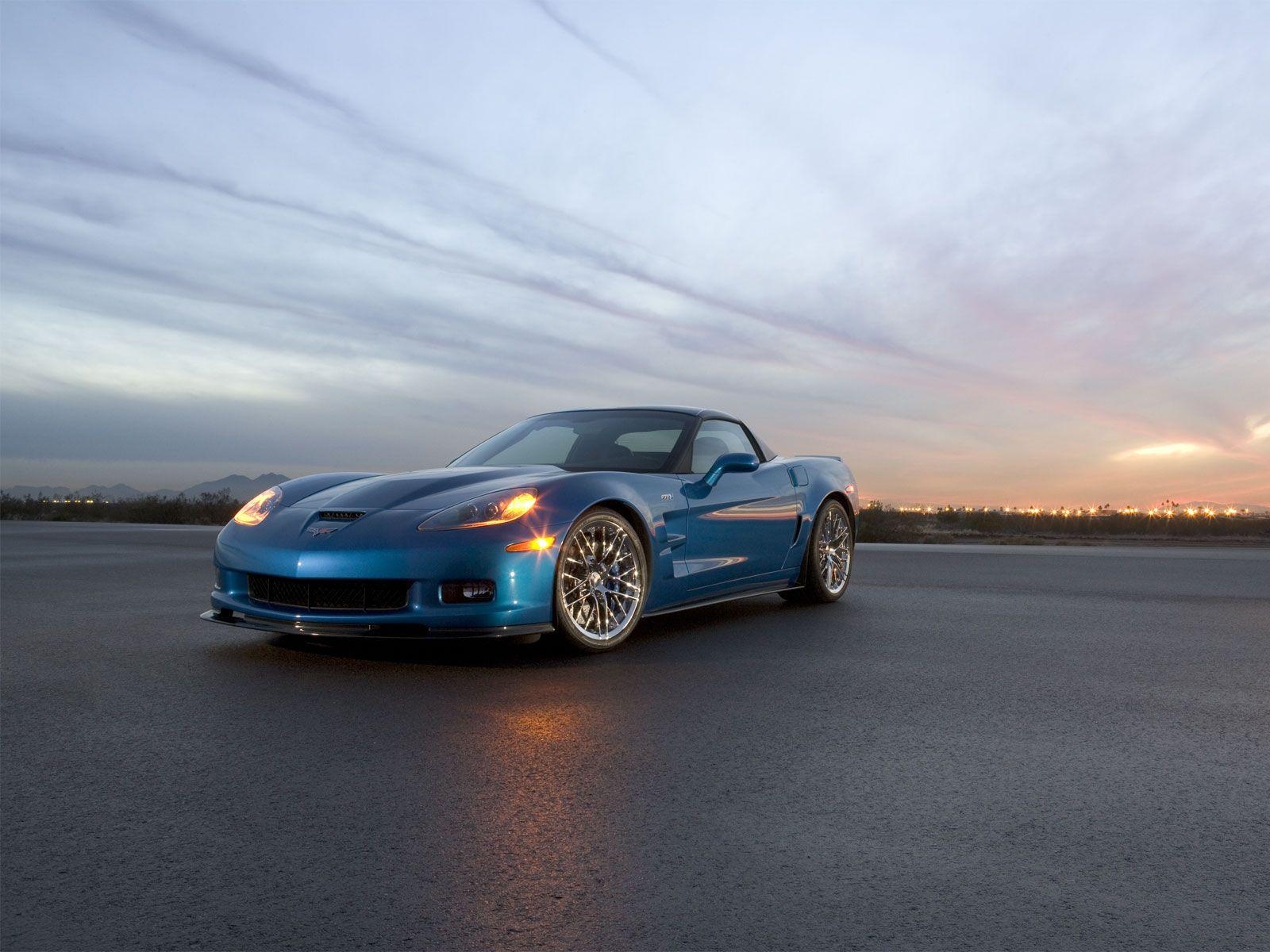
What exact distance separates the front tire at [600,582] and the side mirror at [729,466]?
843mm

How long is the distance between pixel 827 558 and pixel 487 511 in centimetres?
355

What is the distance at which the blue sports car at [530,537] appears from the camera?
17.3 feet

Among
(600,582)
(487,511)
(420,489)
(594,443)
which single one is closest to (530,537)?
(487,511)

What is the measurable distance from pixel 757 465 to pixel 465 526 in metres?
2.19

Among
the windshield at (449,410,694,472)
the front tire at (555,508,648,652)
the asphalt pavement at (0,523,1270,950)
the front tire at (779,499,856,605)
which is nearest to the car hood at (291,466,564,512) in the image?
the front tire at (555,508,648,652)

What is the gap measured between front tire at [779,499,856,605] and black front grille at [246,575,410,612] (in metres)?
3.58

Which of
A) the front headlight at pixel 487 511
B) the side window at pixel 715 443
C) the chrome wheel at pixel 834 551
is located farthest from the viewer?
the chrome wheel at pixel 834 551

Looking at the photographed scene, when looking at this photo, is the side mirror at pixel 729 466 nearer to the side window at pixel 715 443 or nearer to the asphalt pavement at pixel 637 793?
the side window at pixel 715 443

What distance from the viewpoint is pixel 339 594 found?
211 inches

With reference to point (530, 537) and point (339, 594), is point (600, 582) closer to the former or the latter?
point (530, 537)

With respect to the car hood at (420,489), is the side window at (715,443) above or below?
above

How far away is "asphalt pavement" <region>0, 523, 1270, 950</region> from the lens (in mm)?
2318

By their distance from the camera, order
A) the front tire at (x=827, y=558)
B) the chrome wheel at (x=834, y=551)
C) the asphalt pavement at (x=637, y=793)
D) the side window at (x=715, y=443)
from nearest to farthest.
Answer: the asphalt pavement at (x=637, y=793) → the side window at (x=715, y=443) → the front tire at (x=827, y=558) → the chrome wheel at (x=834, y=551)

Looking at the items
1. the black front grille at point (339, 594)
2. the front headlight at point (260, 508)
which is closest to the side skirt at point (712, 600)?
the black front grille at point (339, 594)
